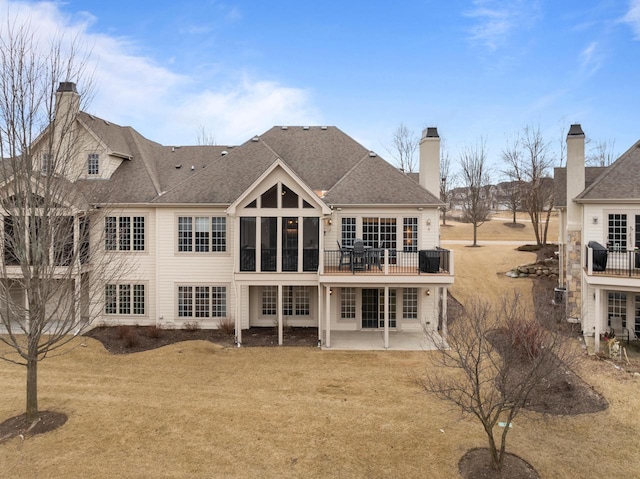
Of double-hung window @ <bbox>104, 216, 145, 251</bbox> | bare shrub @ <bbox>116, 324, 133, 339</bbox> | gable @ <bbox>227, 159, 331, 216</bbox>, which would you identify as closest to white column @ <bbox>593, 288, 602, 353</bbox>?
gable @ <bbox>227, 159, 331, 216</bbox>

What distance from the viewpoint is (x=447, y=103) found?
32500mm

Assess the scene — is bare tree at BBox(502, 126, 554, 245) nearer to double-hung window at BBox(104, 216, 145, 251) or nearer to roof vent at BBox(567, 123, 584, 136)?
roof vent at BBox(567, 123, 584, 136)

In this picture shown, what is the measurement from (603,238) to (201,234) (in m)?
17.3

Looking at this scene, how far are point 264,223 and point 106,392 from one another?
7666mm

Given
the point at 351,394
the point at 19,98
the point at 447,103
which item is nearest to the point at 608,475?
the point at 351,394

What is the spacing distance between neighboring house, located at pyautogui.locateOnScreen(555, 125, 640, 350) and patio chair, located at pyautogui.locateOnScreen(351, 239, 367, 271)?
8.47 m

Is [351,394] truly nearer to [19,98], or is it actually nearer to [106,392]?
[106,392]

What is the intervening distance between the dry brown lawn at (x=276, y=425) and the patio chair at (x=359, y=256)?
3.97 metres

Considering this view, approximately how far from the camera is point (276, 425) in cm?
847

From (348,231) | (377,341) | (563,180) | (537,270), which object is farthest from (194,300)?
(537,270)

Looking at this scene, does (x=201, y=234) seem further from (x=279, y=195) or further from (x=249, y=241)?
(x=279, y=195)

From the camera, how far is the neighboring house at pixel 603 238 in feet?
48.5

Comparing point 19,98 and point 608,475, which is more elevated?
point 19,98

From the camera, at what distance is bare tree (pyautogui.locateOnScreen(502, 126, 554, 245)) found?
102 ft
